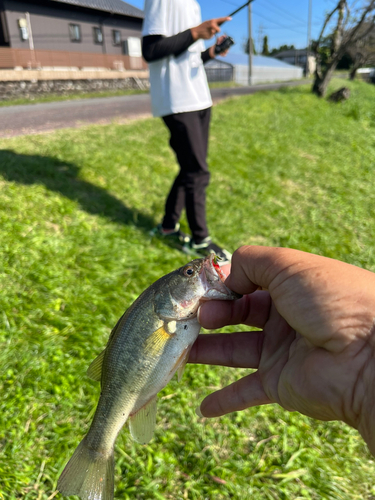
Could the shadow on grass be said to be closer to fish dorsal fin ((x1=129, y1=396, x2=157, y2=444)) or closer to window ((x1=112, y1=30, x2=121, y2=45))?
fish dorsal fin ((x1=129, y1=396, x2=157, y2=444))

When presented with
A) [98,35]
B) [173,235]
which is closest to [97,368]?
[173,235]

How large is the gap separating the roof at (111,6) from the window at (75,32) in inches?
62.7

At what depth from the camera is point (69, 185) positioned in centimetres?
530

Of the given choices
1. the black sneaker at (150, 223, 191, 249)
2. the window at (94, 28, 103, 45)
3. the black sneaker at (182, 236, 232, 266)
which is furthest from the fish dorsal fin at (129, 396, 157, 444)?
the window at (94, 28, 103, 45)

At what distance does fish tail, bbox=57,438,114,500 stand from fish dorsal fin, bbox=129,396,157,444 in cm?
15

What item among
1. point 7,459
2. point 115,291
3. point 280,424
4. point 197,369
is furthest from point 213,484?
point 115,291

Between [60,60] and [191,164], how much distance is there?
2379cm

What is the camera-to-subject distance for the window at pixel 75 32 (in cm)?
2638

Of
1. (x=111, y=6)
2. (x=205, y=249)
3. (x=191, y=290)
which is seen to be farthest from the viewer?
(x=111, y=6)

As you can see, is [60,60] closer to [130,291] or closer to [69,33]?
[69,33]

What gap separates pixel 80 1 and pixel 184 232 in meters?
29.0

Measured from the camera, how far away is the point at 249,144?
929cm

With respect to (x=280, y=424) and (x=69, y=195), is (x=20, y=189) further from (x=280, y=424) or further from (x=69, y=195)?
(x=280, y=424)

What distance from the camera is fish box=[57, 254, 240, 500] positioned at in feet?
5.35
